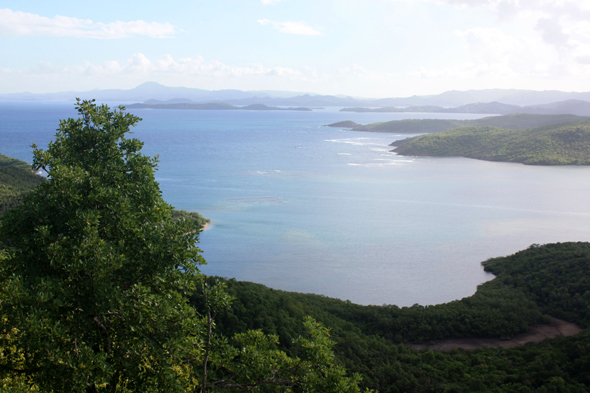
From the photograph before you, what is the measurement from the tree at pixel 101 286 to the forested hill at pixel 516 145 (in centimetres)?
8047

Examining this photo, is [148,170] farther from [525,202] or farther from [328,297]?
[525,202]

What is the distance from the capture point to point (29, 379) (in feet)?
17.7

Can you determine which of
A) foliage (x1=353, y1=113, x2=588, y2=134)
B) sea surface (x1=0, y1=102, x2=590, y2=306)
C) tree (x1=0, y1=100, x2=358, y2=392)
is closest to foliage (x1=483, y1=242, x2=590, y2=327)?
sea surface (x1=0, y1=102, x2=590, y2=306)

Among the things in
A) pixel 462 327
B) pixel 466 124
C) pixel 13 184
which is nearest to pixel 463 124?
pixel 466 124

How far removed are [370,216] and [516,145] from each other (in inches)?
2274

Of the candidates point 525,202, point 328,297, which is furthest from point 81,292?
point 525,202

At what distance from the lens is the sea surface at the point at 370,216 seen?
26438mm

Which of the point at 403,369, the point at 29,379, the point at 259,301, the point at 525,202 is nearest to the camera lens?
the point at 29,379

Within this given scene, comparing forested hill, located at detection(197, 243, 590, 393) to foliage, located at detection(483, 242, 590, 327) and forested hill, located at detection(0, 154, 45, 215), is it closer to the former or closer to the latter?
foliage, located at detection(483, 242, 590, 327)

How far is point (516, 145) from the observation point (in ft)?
273

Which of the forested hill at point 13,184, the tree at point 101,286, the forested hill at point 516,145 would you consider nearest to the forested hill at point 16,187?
the forested hill at point 13,184

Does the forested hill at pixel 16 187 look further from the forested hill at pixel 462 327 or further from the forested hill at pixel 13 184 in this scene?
the forested hill at pixel 462 327

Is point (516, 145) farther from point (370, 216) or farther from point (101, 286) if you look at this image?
point (101, 286)

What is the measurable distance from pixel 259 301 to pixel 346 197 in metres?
30.3
